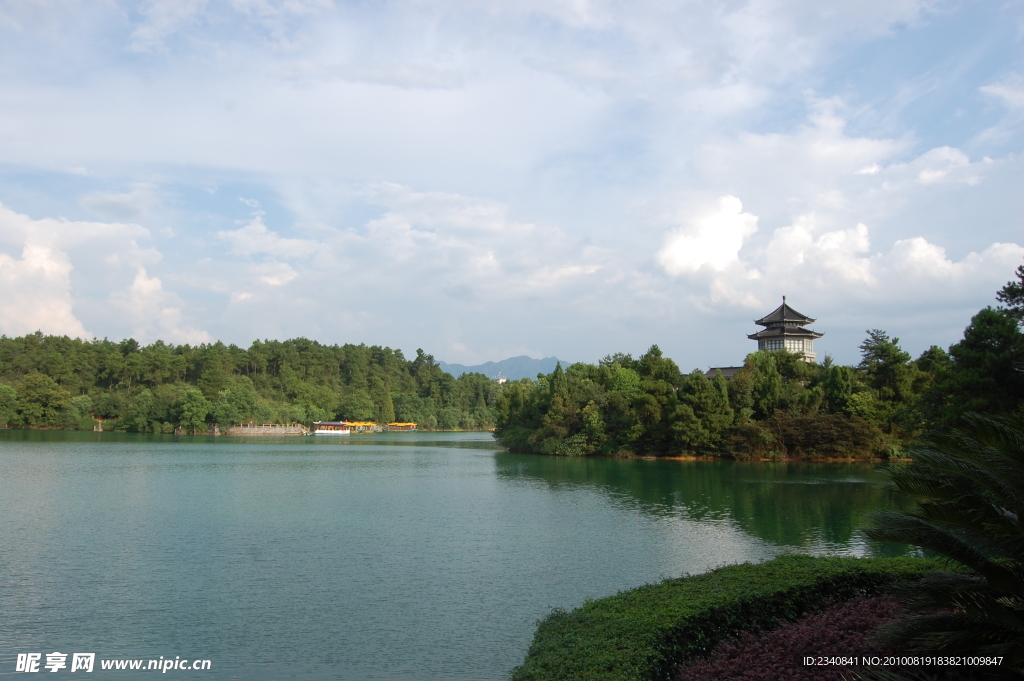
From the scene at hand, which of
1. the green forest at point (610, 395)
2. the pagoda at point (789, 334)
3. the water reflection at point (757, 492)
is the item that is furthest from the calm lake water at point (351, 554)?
the pagoda at point (789, 334)

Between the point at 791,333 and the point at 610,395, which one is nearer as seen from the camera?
the point at 610,395

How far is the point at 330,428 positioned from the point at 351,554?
246ft

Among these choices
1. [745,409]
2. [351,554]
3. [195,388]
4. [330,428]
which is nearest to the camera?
[351,554]

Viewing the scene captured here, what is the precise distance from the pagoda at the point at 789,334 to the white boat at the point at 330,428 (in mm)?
52490

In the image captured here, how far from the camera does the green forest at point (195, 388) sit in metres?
68.7

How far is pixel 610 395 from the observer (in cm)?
4616

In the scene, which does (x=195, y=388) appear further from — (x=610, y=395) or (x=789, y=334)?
(x=789, y=334)

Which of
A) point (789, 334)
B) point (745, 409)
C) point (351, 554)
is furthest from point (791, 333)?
point (351, 554)

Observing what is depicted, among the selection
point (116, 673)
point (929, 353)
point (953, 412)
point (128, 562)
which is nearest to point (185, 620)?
point (116, 673)

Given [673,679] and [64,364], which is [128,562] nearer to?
[673,679]

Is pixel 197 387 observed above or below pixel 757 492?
above

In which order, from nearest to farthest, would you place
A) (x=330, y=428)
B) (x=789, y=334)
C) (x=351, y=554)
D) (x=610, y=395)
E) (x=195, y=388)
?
(x=351, y=554) < (x=610, y=395) < (x=789, y=334) < (x=195, y=388) < (x=330, y=428)

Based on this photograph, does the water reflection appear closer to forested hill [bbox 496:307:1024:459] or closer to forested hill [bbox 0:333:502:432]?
forested hill [bbox 496:307:1024:459]

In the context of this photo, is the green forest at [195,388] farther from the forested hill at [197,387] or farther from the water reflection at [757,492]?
the water reflection at [757,492]
